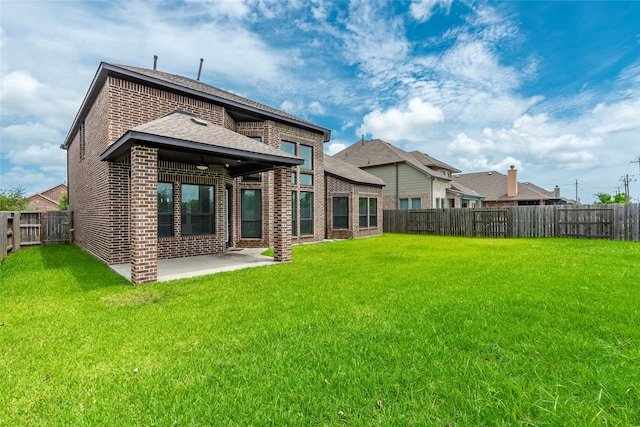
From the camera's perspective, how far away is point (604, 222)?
1406 centimetres

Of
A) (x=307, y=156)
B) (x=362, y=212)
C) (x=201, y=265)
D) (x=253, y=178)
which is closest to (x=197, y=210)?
(x=201, y=265)

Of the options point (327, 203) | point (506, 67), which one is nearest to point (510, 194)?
Result: point (506, 67)

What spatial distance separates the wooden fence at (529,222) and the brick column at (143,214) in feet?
57.3

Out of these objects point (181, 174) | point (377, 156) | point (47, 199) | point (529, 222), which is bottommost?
point (529, 222)

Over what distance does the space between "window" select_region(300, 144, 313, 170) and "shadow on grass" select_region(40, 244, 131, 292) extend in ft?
30.4

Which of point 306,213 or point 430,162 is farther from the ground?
point 430,162

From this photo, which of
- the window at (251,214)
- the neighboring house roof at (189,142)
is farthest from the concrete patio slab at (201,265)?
the neighboring house roof at (189,142)

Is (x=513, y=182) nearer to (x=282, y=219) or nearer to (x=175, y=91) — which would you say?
(x=282, y=219)

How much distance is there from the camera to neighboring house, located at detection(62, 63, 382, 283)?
6.34m

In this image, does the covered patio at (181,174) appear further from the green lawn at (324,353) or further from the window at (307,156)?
the window at (307,156)

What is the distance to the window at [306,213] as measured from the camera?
1472 centimetres

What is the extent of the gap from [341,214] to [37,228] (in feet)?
48.0

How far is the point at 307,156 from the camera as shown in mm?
14742

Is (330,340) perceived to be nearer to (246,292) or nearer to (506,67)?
(246,292)
